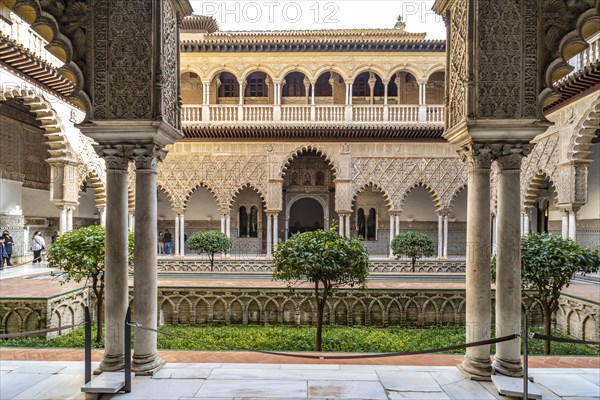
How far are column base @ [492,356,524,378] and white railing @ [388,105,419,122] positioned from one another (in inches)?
548

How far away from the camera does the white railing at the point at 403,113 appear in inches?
675

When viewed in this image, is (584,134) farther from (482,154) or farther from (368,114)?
(482,154)

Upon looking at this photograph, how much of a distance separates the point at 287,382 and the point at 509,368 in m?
2.25

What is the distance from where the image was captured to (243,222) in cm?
2089

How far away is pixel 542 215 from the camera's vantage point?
63.4ft

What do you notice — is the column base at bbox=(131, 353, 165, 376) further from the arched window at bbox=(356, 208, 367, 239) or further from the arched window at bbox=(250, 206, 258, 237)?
the arched window at bbox=(356, 208, 367, 239)

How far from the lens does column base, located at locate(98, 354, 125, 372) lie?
14.1 feet

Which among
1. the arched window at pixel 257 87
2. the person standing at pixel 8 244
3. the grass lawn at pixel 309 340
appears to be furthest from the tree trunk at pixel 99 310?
the arched window at pixel 257 87

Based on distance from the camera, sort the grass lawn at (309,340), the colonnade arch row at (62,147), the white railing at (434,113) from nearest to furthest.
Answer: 1. the grass lawn at (309,340)
2. the colonnade arch row at (62,147)
3. the white railing at (434,113)

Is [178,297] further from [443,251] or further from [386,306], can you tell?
[443,251]

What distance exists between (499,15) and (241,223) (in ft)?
57.6

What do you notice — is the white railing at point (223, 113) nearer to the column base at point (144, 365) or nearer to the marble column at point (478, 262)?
the column base at point (144, 365)

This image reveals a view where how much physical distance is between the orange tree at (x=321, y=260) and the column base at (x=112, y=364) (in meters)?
3.29

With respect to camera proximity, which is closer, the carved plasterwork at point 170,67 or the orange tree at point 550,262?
the carved plasterwork at point 170,67
